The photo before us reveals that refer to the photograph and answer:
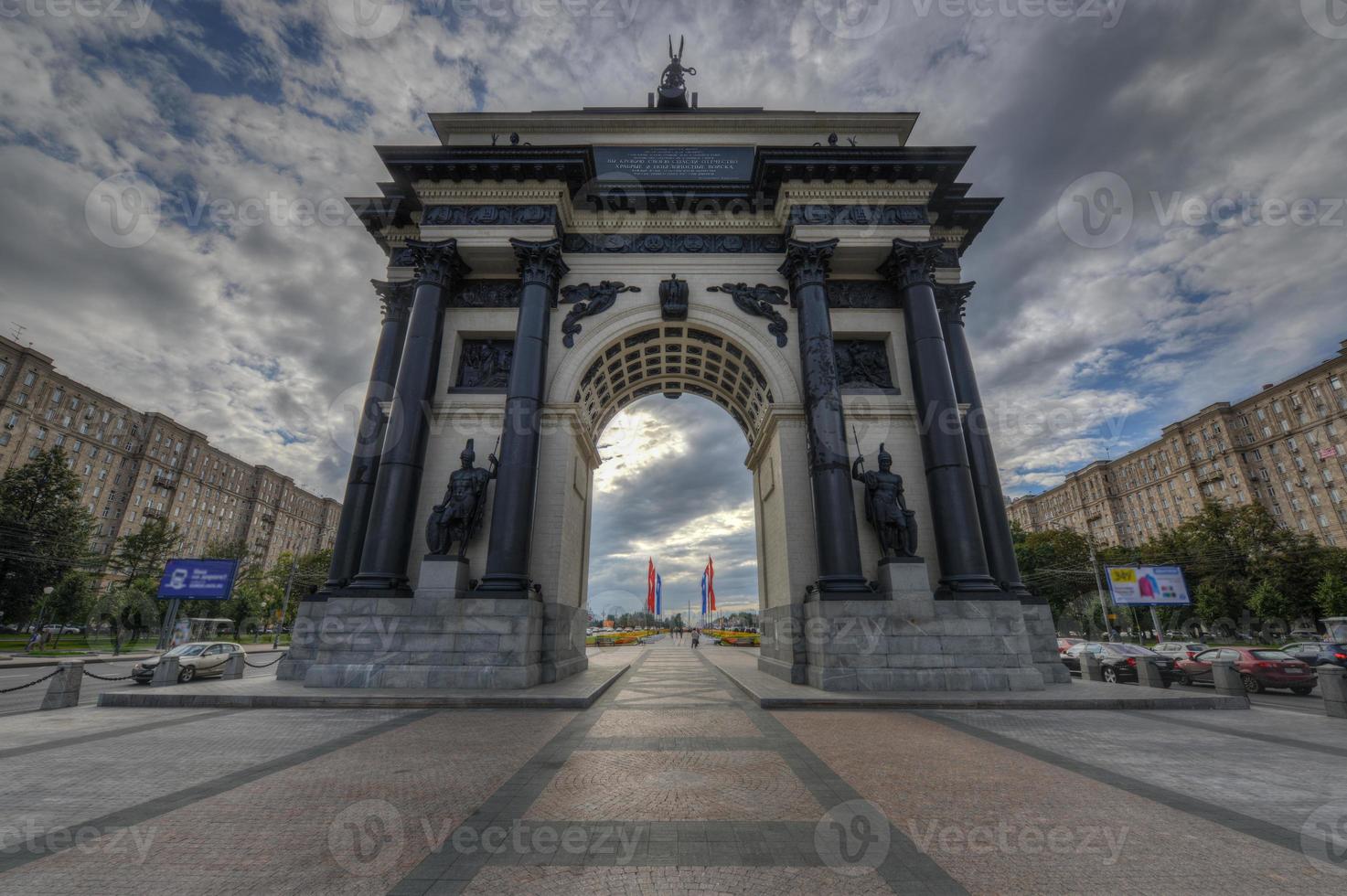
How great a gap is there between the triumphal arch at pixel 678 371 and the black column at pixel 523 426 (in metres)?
0.08

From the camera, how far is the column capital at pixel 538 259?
17.1 meters

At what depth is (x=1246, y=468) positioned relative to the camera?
6456 centimetres

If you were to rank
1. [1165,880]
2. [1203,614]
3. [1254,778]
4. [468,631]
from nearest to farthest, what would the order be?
[1165,880] → [1254,778] → [468,631] → [1203,614]

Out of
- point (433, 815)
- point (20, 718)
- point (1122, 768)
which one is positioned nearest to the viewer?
point (433, 815)

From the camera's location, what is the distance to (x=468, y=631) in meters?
13.0

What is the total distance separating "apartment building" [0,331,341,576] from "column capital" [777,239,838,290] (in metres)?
69.4

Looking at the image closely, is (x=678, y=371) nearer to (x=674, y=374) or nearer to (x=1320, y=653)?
(x=674, y=374)

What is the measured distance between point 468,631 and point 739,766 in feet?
29.2

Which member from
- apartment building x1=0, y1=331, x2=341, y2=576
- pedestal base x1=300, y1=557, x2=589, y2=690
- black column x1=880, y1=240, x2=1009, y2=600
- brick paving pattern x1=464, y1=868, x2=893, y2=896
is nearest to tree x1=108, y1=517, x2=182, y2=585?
apartment building x1=0, y1=331, x2=341, y2=576

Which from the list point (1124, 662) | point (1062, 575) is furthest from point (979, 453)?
point (1062, 575)

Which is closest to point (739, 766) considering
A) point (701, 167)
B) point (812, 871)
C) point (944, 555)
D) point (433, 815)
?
point (812, 871)

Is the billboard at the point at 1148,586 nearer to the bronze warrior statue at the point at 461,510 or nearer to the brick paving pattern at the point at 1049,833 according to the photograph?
the brick paving pattern at the point at 1049,833

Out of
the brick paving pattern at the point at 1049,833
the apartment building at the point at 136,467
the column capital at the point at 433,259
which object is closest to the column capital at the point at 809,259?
→ the column capital at the point at 433,259

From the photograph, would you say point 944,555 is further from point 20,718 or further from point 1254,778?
point 20,718
